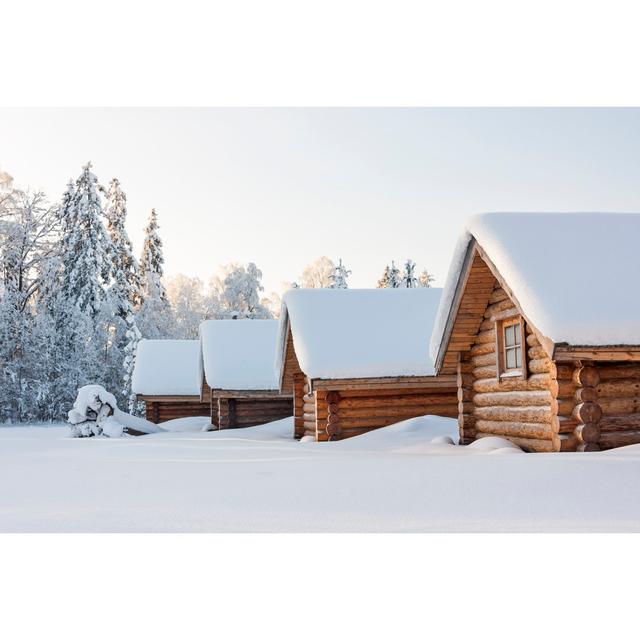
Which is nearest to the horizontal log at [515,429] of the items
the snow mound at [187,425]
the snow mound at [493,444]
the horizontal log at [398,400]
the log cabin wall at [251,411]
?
the snow mound at [493,444]

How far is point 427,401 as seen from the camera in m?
20.3

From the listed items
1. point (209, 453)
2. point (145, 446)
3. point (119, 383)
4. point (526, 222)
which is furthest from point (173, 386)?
point (526, 222)

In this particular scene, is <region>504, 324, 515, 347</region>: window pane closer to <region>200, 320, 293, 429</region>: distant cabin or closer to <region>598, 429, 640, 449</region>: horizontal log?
<region>598, 429, 640, 449</region>: horizontal log

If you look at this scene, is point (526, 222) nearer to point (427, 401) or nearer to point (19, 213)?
point (427, 401)

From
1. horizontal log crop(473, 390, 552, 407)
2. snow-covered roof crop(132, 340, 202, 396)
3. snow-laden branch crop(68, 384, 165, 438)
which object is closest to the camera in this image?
horizontal log crop(473, 390, 552, 407)

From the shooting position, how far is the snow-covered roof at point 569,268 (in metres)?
11.6

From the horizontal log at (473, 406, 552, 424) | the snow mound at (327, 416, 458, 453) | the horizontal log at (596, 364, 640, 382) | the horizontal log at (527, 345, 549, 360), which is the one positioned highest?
the horizontal log at (527, 345, 549, 360)

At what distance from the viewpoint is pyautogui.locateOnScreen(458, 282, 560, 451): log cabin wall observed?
1294 centimetres

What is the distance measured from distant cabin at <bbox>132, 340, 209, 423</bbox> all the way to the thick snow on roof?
3127 mm

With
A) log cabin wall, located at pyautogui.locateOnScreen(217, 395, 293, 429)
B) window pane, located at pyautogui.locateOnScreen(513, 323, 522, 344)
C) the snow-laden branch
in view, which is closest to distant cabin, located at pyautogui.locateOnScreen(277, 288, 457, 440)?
window pane, located at pyautogui.locateOnScreen(513, 323, 522, 344)

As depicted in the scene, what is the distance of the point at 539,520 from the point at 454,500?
49.4 inches

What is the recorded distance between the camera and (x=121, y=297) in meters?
49.1

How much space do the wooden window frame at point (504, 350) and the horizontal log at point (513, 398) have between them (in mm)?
302

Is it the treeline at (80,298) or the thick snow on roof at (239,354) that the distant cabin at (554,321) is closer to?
the thick snow on roof at (239,354)
